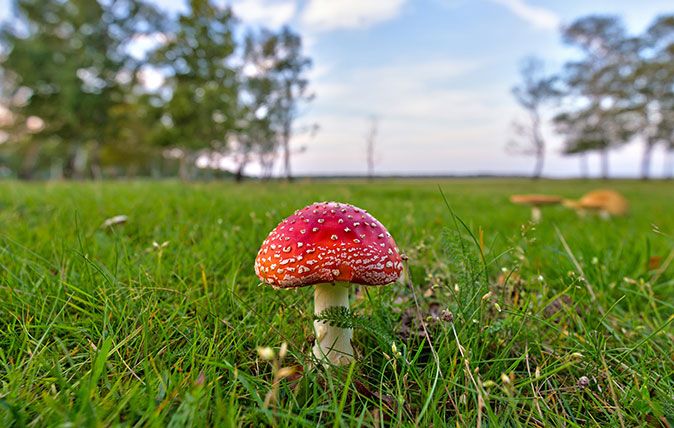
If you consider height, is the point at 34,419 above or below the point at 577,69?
below

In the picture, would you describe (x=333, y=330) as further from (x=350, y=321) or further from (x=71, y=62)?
(x=71, y=62)

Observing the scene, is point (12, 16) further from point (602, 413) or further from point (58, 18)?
point (602, 413)

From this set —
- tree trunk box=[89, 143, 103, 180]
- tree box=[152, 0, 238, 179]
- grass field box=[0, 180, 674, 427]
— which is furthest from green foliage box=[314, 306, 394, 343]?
tree box=[152, 0, 238, 179]

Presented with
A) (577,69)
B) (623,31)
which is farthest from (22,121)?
(623,31)

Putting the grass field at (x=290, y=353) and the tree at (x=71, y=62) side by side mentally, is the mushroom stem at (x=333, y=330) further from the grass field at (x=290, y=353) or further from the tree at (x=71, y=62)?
the tree at (x=71, y=62)

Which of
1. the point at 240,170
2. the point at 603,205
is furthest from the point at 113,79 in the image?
the point at 603,205

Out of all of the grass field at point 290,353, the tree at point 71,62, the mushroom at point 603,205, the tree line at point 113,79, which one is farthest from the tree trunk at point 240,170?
the grass field at point 290,353
